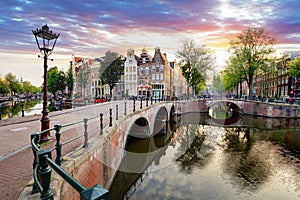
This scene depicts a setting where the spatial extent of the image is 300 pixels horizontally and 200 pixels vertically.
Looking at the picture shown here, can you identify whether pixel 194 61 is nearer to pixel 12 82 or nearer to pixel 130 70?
pixel 130 70

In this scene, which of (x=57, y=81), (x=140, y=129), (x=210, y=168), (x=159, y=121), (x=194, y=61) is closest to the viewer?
(x=210, y=168)

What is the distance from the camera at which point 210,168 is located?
12414 mm

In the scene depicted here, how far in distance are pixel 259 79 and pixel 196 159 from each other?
211ft

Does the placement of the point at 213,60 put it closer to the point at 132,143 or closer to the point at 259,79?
the point at 132,143

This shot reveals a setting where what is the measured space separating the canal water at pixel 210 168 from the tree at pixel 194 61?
2004cm

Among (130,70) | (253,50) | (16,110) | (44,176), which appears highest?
(253,50)

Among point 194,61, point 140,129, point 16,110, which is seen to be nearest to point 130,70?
point 140,129

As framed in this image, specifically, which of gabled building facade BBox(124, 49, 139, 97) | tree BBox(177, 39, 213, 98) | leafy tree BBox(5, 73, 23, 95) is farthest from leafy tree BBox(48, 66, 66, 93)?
gabled building facade BBox(124, 49, 139, 97)

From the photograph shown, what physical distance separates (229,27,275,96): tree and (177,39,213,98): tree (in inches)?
248

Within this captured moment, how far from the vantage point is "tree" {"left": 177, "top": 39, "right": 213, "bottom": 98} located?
37812 millimetres

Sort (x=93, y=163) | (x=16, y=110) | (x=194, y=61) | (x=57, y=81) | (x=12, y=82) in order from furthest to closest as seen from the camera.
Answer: (x=12, y=82) < (x=57, y=81) < (x=194, y=61) < (x=16, y=110) < (x=93, y=163)

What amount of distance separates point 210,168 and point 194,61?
94.3ft

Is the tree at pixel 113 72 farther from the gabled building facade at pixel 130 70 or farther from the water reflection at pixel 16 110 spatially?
the water reflection at pixel 16 110

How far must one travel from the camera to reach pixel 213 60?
40.2m
